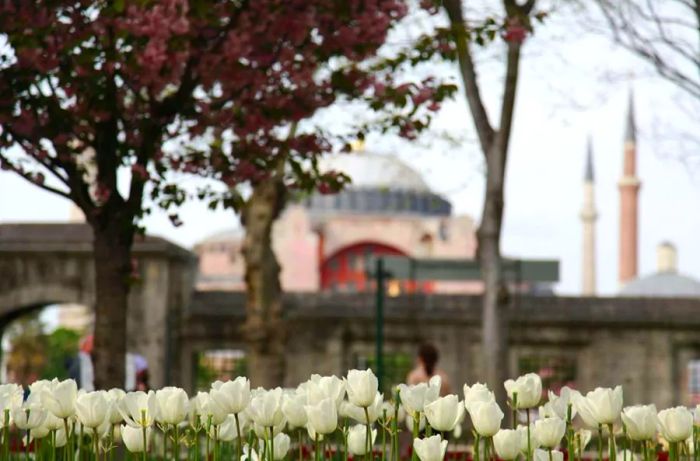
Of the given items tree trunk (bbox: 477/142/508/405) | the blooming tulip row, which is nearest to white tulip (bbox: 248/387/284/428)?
the blooming tulip row

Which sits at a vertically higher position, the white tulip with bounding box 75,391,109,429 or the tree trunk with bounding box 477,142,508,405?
the tree trunk with bounding box 477,142,508,405

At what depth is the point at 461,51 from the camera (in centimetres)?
973

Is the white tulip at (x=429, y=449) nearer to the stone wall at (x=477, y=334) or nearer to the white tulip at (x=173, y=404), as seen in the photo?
the white tulip at (x=173, y=404)

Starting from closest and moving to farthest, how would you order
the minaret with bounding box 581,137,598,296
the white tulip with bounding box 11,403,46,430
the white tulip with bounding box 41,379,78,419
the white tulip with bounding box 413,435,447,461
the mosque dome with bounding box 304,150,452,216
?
1. the white tulip with bounding box 413,435,447,461
2. the white tulip with bounding box 41,379,78,419
3. the white tulip with bounding box 11,403,46,430
4. the mosque dome with bounding box 304,150,452,216
5. the minaret with bounding box 581,137,598,296

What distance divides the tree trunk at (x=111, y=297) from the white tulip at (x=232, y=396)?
5.25m

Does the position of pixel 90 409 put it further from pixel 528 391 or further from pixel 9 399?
pixel 528 391

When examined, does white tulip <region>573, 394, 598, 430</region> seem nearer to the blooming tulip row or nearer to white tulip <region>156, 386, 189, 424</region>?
the blooming tulip row

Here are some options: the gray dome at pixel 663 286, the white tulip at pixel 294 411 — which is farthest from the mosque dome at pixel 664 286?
the white tulip at pixel 294 411

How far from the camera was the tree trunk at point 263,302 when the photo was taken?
21156 millimetres

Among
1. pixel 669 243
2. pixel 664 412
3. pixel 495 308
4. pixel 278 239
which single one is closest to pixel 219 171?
pixel 664 412

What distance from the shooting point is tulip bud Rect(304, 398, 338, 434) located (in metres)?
4.08

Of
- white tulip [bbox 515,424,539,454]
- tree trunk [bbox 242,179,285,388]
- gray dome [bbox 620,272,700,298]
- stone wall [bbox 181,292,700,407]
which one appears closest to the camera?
white tulip [bbox 515,424,539,454]

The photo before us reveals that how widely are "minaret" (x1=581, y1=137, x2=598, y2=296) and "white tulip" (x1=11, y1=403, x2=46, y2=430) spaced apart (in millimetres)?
88675

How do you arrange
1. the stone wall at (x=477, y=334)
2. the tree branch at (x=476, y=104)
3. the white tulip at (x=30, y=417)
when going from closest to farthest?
the white tulip at (x=30, y=417)
the tree branch at (x=476, y=104)
the stone wall at (x=477, y=334)
